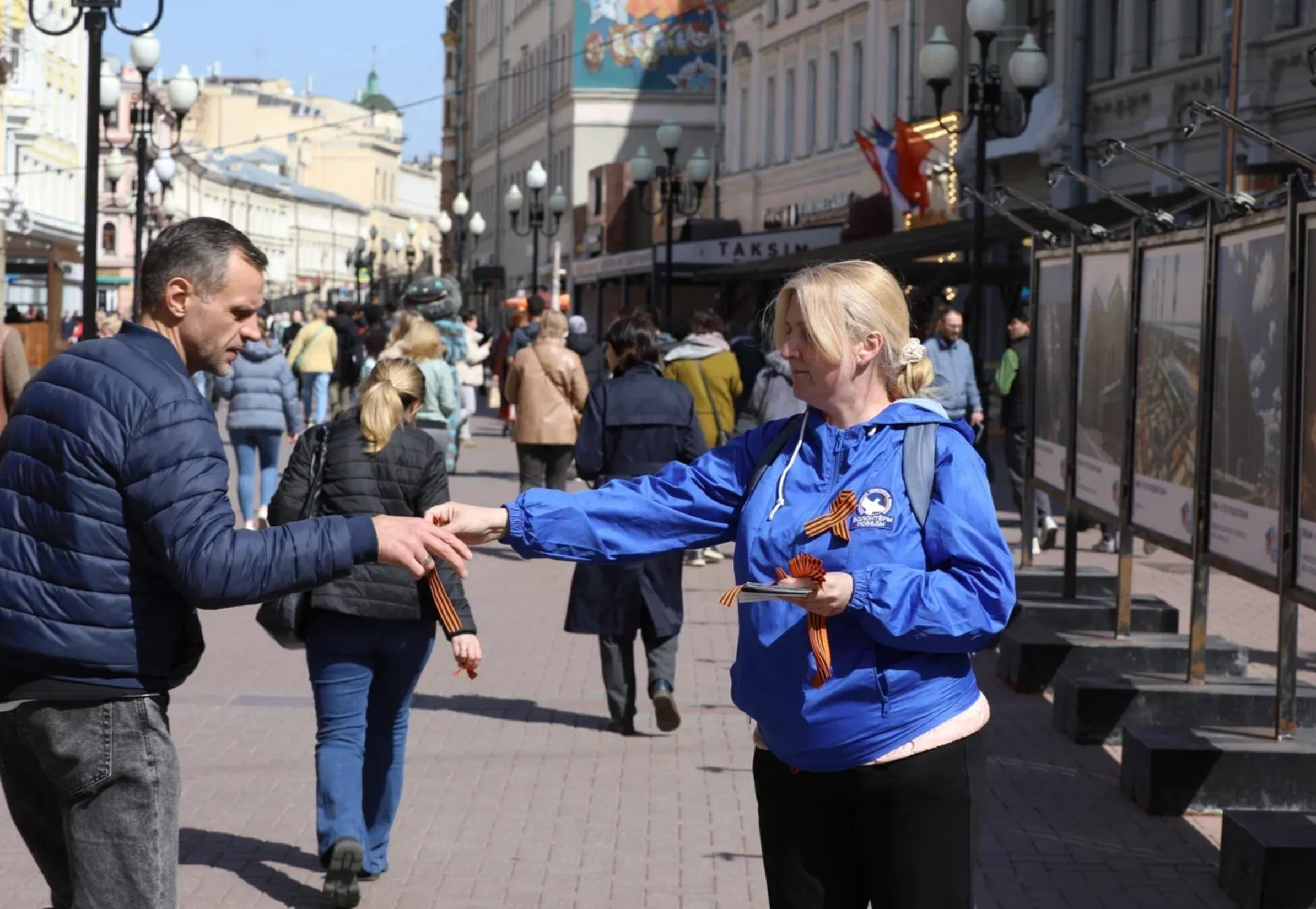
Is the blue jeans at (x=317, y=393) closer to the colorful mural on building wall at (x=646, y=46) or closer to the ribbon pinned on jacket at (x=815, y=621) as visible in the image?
the ribbon pinned on jacket at (x=815, y=621)

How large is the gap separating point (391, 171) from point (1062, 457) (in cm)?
19004

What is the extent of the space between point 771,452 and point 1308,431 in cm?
339

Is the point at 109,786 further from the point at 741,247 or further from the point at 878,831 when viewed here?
the point at 741,247

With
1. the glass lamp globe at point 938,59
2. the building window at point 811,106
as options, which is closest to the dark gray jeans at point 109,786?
the glass lamp globe at point 938,59

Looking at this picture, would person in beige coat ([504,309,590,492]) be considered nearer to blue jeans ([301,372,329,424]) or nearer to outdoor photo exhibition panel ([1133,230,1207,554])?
outdoor photo exhibition panel ([1133,230,1207,554])

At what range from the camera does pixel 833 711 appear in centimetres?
387

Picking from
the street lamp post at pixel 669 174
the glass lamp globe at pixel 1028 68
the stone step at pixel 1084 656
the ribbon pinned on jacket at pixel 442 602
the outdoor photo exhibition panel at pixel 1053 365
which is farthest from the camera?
the street lamp post at pixel 669 174

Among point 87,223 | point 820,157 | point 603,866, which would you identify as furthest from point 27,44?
point 603,866

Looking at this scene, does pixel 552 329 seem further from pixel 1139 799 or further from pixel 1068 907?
pixel 1068 907

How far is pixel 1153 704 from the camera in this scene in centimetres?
883

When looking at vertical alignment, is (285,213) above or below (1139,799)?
above

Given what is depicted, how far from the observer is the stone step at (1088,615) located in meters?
10.7

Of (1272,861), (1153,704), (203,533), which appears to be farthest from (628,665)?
(203,533)

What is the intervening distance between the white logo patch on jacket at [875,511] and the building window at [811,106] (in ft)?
134
